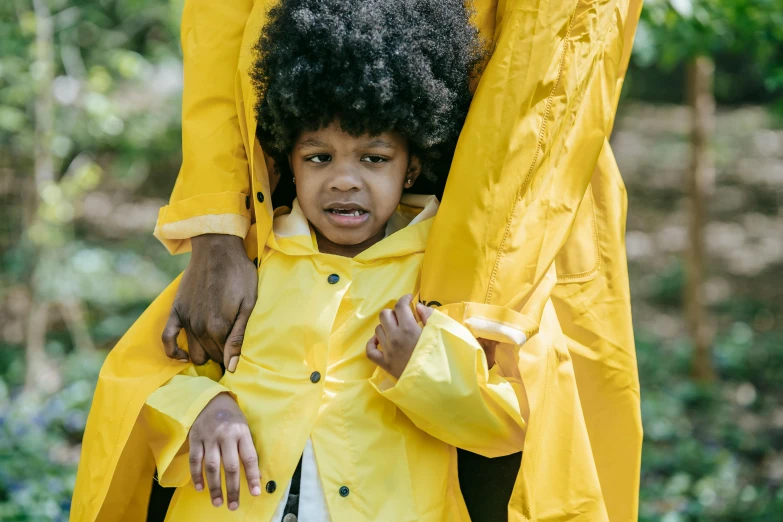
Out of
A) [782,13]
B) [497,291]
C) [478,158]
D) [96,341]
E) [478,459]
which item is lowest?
[96,341]

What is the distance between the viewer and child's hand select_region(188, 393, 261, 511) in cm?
170

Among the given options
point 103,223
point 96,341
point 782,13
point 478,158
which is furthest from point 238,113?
point 103,223

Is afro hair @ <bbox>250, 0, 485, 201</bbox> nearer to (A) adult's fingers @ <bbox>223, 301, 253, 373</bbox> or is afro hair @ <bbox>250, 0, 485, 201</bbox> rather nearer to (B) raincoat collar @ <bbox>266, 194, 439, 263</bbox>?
(B) raincoat collar @ <bbox>266, 194, 439, 263</bbox>

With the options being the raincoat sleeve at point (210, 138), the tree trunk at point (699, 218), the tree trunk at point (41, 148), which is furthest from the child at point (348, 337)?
the tree trunk at point (699, 218)

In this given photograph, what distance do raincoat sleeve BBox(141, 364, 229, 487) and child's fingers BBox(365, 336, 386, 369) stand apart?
304 millimetres

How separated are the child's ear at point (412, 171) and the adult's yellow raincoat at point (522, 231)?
0.21 metres

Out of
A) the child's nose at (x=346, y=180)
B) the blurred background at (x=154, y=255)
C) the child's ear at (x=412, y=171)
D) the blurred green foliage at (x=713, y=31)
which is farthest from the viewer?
the blurred background at (x=154, y=255)

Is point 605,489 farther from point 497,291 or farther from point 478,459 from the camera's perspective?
point 497,291

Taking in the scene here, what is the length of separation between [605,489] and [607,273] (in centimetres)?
47

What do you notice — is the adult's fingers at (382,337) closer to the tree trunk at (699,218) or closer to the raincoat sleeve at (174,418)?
the raincoat sleeve at (174,418)

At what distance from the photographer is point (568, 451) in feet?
5.59

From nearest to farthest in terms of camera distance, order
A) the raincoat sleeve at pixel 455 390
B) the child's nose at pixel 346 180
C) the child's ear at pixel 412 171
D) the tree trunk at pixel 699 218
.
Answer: the raincoat sleeve at pixel 455 390 < the child's nose at pixel 346 180 < the child's ear at pixel 412 171 < the tree trunk at pixel 699 218

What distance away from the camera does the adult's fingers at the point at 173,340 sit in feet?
6.27

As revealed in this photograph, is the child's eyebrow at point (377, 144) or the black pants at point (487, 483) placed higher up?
the child's eyebrow at point (377, 144)
